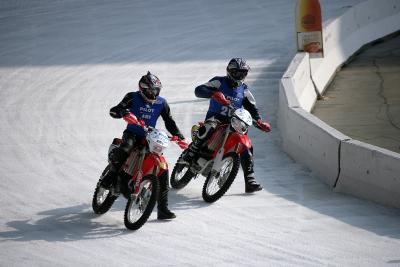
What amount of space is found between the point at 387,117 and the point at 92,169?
6.46 metres

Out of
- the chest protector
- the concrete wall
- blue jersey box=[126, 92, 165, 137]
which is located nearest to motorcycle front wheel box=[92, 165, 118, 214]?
blue jersey box=[126, 92, 165, 137]

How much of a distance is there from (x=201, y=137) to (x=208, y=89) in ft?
2.11

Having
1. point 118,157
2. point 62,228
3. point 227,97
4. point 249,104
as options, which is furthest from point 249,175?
point 62,228

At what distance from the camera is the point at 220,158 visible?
12.4 m

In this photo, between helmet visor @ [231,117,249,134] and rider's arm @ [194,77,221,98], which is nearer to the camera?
helmet visor @ [231,117,249,134]

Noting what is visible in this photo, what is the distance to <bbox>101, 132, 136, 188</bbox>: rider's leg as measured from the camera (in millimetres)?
11445

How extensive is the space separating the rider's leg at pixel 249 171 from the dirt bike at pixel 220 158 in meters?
0.13

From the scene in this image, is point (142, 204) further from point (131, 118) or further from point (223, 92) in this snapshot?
point (223, 92)

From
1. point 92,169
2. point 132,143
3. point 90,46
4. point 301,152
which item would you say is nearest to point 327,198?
point 301,152

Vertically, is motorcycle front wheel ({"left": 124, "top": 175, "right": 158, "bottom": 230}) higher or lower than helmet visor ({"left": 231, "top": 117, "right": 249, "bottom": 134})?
lower

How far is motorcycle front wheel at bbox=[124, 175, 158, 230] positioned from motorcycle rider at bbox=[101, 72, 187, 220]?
0.98 ft

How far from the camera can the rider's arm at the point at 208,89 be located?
42.0 ft

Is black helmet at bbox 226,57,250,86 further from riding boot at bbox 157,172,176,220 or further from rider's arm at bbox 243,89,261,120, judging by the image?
riding boot at bbox 157,172,176,220

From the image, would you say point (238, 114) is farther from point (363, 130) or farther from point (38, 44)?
point (38, 44)
